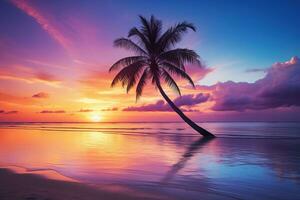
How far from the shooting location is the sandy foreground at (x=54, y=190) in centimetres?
551

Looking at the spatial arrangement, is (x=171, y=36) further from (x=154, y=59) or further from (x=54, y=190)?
(x=54, y=190)

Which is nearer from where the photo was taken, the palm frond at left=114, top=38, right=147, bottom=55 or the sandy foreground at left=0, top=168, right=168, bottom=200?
the sandy foreground at left=0, top=168, right=168, bottom=200

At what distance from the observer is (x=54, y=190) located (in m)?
6.03

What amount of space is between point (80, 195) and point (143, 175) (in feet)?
9.11

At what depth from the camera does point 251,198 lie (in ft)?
19.2

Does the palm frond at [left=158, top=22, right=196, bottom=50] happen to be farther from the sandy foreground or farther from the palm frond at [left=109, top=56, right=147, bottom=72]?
the sandy foreground

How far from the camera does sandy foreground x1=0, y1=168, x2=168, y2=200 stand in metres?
5.51

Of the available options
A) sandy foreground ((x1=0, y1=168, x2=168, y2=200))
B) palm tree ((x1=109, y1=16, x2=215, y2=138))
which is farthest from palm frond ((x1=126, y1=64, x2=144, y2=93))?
sandy foreground ((x1=0, y1=168, x2=168, y2=200))

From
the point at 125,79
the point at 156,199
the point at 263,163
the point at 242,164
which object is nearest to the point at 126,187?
the point at 156,199

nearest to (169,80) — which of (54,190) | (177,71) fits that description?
(177,71)

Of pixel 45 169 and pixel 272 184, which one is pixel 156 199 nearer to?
pixel 272 184

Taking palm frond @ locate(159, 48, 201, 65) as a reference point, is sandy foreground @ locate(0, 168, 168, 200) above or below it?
below

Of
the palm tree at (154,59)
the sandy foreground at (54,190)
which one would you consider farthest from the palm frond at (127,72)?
the sandy foreground at (54,190)

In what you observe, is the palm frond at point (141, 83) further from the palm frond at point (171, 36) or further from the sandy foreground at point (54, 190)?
the sandy foreground at point (54, 190)
